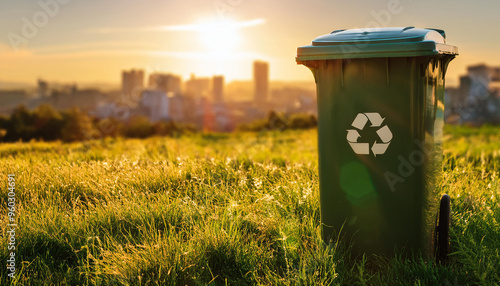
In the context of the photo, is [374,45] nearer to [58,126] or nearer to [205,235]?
[205,235]

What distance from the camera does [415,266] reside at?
3.18 m

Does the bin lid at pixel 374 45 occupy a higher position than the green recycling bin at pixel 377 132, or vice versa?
the bin lid at pixel 374 45

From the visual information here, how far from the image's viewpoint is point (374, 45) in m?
3.17

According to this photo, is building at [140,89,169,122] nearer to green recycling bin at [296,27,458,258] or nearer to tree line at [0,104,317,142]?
tree line at [0,104,317,142]

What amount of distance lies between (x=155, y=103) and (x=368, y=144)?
6407 cm

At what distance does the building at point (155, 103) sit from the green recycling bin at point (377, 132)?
193 ft

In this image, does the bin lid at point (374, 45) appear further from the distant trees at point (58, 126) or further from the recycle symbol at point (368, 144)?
the distant trees at point (58, 126)

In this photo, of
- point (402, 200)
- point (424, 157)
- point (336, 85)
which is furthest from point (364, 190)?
point (336, 85)

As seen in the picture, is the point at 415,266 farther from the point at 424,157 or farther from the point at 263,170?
the point at 263,170

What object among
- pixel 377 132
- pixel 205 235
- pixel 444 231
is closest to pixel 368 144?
pixel 377 132

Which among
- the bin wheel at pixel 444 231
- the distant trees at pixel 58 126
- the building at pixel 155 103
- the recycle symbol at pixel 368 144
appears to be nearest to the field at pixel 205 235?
the bin wheel at pixel 444 231

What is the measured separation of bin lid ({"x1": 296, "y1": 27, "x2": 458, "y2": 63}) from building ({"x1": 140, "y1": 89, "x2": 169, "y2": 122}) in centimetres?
5886

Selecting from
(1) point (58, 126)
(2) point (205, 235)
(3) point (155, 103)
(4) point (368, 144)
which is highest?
(4) point (368, 144)

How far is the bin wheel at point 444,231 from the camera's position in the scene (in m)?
3.61
